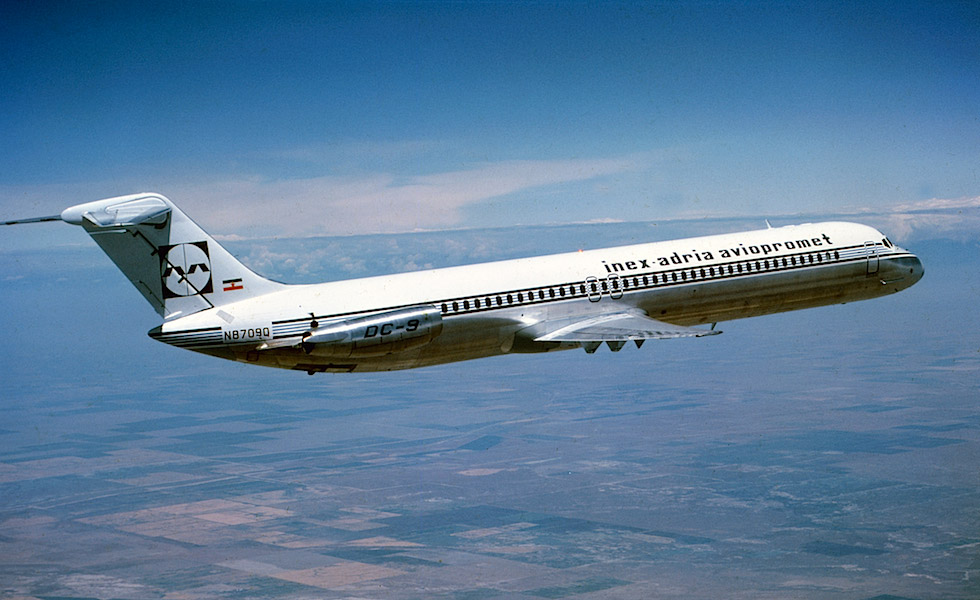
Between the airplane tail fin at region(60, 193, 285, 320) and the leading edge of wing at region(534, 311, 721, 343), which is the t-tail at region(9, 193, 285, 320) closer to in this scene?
the airplane tail fin at region(60, 193, 285, 320)

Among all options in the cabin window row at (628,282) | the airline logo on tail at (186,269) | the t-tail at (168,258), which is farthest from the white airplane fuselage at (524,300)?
the airline logo on tail at (186,269)

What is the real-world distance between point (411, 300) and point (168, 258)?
861cm

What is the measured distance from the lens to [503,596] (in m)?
123

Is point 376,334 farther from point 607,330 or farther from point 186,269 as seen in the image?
point 607,330

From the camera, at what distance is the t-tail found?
3278 cm

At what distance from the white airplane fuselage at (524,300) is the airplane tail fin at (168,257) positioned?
61cm

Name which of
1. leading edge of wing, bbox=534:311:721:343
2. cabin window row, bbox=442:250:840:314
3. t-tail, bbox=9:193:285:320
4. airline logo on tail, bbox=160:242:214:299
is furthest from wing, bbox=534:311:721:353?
airline logo on tail, bbox=160:242:214:299

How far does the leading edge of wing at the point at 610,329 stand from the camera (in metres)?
36.2

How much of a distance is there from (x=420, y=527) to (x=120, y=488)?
179 ft

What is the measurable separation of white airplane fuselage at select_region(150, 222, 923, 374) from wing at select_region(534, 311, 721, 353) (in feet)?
0.42

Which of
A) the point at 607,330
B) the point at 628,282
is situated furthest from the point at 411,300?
the point at 628,282

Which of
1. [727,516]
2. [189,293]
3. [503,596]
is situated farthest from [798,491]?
[189,293]

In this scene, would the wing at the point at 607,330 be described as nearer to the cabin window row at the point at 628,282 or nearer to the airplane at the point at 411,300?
the airplane at the point at 411,300

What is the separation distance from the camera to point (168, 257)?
111 feet
